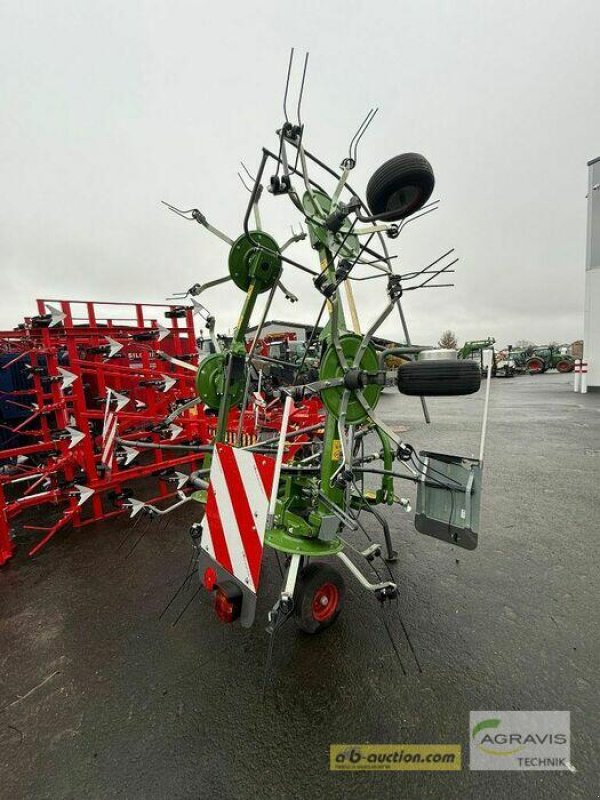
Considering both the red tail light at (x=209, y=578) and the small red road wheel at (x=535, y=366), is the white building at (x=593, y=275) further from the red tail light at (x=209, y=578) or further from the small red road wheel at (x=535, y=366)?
the red tail light at (x=209, y=578)

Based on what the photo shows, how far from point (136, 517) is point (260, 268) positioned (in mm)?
3463

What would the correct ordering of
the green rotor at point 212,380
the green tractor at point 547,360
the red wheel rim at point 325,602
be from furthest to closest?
the green tractor at point 547,360 < the green rotor at point 212,380 < the red wheel rim at point 325,602

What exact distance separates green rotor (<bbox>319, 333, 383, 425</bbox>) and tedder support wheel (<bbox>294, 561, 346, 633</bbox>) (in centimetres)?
102

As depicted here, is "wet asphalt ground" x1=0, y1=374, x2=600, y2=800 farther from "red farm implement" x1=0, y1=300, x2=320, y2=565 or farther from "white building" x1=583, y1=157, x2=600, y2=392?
"white building" x1=583, y1=157, x2=600, y2=392

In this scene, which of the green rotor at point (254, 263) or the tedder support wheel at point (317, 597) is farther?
the green rotor at point (254, 263)

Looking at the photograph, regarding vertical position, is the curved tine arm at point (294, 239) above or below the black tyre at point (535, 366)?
above

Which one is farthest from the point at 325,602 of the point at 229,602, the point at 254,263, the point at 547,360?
the point at 547,360

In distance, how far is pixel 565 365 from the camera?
1243 inches

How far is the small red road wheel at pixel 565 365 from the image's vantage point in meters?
31.4

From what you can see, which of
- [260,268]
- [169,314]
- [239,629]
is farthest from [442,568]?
[169,314]

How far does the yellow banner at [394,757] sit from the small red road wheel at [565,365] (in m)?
37.3

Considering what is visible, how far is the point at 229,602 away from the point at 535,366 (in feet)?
124

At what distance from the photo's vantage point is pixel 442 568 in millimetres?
3264

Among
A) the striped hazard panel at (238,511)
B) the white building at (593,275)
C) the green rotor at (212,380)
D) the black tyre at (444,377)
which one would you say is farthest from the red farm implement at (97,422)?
the white building at (593,275)
